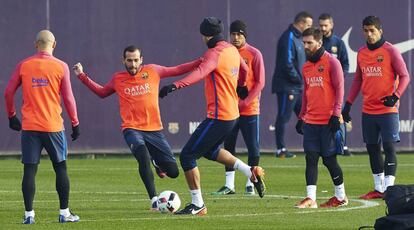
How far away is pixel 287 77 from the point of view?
2680cm

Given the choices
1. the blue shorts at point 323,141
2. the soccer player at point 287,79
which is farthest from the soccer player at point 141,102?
the soccer player at point 287,79

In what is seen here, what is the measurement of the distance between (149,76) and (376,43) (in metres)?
3.13

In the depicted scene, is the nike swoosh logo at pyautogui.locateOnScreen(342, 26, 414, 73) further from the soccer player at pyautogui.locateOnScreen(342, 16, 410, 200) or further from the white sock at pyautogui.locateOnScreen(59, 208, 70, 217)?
the white sock at pyautogui.locateOnScreen(59, 208, 70, 217)

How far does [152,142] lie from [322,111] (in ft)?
6.95

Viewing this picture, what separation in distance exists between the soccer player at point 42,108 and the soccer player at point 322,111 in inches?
131

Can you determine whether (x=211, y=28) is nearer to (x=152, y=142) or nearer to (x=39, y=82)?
(x=152, y=142)

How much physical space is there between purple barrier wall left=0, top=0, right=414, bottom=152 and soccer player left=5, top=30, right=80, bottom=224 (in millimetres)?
11756

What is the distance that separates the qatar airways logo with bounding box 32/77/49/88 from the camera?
14734mm

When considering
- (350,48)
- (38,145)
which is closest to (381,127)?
(38,145)

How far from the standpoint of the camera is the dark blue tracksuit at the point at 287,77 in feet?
86.1

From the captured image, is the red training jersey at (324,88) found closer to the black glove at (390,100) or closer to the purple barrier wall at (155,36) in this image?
the black glove at (390,100)

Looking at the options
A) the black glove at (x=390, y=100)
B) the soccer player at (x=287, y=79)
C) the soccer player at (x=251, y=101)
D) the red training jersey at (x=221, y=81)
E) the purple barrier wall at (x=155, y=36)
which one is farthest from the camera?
the purple barrier wall at (x=155, y=36)

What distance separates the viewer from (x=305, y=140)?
16922 millimetres

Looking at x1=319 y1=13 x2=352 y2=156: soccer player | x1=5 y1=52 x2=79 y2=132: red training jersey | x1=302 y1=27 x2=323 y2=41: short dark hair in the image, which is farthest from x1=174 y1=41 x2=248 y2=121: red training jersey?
x1=319 y1=13 x2=352 y2=156: soccer player
